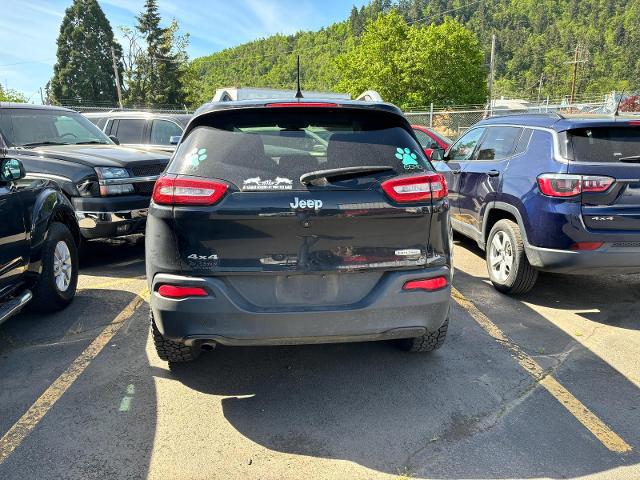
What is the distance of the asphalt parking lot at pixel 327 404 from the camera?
2525 mm

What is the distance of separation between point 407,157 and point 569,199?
2.10 m

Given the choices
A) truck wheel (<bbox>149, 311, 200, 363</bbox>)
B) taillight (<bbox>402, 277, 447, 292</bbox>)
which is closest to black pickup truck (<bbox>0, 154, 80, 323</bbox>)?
truck wheel (<bbox>149, 311, 200, 363</bbox>)

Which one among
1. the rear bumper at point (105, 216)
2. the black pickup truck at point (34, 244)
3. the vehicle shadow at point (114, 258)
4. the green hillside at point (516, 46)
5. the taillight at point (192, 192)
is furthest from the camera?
the green hillside at point (516, 46)

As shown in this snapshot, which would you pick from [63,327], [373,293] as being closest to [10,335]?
[63,327]

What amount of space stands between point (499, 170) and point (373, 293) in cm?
306

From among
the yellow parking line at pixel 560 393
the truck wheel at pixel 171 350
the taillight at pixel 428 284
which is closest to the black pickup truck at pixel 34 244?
the truck wheel at pixel 171 350

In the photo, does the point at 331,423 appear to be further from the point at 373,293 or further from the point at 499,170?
the point at 499,170

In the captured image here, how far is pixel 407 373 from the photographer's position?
11.3ft

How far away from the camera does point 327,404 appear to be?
306 centimetres

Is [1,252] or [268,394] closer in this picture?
[268,394]

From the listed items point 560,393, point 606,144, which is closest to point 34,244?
point 560,393

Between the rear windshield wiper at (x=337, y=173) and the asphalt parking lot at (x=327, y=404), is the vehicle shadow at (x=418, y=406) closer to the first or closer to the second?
the asphalt parking lot at (x=327, y=404)

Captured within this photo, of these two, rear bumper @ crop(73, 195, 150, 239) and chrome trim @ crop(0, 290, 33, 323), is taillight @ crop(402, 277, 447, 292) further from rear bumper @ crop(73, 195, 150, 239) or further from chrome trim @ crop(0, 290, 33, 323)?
rear bumper @ crop(73, 195, 150, 239)

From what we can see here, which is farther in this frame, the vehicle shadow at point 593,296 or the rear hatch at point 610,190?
the vehicle shadow at point 593,296
